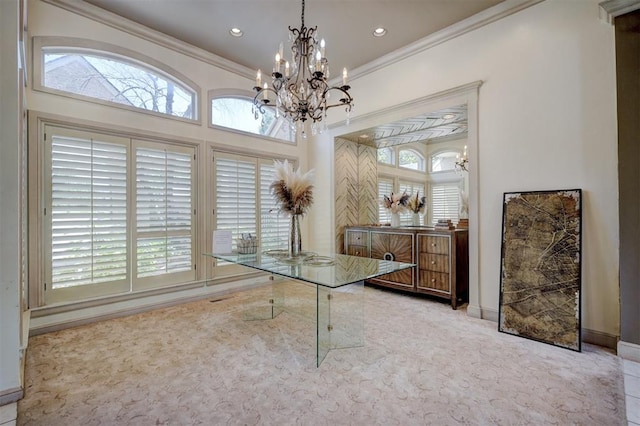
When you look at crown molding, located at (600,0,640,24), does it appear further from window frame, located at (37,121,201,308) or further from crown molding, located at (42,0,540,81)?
window frame, located at (37,121,201,308)

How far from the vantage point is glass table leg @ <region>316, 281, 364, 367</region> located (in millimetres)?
2506

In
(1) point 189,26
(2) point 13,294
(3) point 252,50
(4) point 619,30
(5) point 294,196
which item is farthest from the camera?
(3) point 252,50

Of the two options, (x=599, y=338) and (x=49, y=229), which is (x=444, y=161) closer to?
(x=599, y=338)

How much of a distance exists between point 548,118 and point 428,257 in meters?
2.02

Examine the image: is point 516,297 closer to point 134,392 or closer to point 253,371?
point 253,371

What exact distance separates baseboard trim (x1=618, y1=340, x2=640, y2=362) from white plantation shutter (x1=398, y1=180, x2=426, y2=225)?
8.55 ft

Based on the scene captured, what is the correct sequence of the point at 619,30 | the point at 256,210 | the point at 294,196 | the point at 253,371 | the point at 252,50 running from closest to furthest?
the point at 253,371 → the point at 619,30 → the point at 294,196 → the point at 252,50 → the point at 256,210

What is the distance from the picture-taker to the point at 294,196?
2865mm

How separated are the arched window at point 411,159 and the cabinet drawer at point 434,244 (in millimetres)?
1889

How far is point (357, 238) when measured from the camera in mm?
4812

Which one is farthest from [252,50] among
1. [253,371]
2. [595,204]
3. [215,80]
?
[595,204]

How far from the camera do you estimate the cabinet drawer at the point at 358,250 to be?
468 centimetres

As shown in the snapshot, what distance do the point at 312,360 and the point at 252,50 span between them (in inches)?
160

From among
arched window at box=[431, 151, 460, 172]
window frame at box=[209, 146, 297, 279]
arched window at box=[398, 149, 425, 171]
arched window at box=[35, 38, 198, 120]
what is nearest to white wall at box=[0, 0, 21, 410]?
arched window at box=[35, 38, 198, 120]
